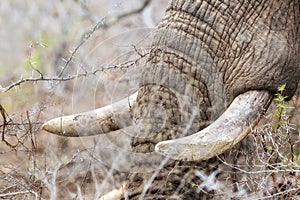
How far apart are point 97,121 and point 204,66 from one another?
735 mm

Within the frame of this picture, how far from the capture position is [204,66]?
3307 mm

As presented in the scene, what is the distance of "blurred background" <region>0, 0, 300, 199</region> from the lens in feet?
11.5

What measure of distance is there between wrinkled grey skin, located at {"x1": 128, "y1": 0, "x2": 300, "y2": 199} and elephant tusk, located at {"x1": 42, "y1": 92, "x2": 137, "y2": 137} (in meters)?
0.34

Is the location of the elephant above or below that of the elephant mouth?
above

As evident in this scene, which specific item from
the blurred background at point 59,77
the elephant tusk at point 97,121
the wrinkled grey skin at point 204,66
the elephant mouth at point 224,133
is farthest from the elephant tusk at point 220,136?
the elephant tusk at point 97,121

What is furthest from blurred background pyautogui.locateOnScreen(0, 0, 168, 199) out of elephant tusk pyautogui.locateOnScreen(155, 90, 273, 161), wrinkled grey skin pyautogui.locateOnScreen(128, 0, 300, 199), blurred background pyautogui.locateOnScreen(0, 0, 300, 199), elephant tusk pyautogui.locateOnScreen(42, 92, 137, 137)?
elephant tusk pyautogui.locateOnScreen(155, 90, 273, 161)

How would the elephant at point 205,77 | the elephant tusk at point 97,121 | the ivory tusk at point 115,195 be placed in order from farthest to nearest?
the elephant tusk at point 97,121
the ivory tusk at point 115,195
the elephant at point 205,77

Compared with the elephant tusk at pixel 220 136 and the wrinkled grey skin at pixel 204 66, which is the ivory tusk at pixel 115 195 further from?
the elephant tusk at pixel 220 136

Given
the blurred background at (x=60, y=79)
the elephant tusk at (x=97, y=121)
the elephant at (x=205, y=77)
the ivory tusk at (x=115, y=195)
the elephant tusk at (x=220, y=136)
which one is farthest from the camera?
the elephant tusk at (x=97, y=121)

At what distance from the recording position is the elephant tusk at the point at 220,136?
2.92 metres

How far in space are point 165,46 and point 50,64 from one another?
11.2 feet

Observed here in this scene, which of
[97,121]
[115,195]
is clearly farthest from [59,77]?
[115,195]

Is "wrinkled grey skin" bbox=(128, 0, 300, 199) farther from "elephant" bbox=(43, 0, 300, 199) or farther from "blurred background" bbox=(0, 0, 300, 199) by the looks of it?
"blurred background" bbox=(0, 0, 300, 199)

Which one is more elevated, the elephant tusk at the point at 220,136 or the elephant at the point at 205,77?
the elephant at the point at 205,77
